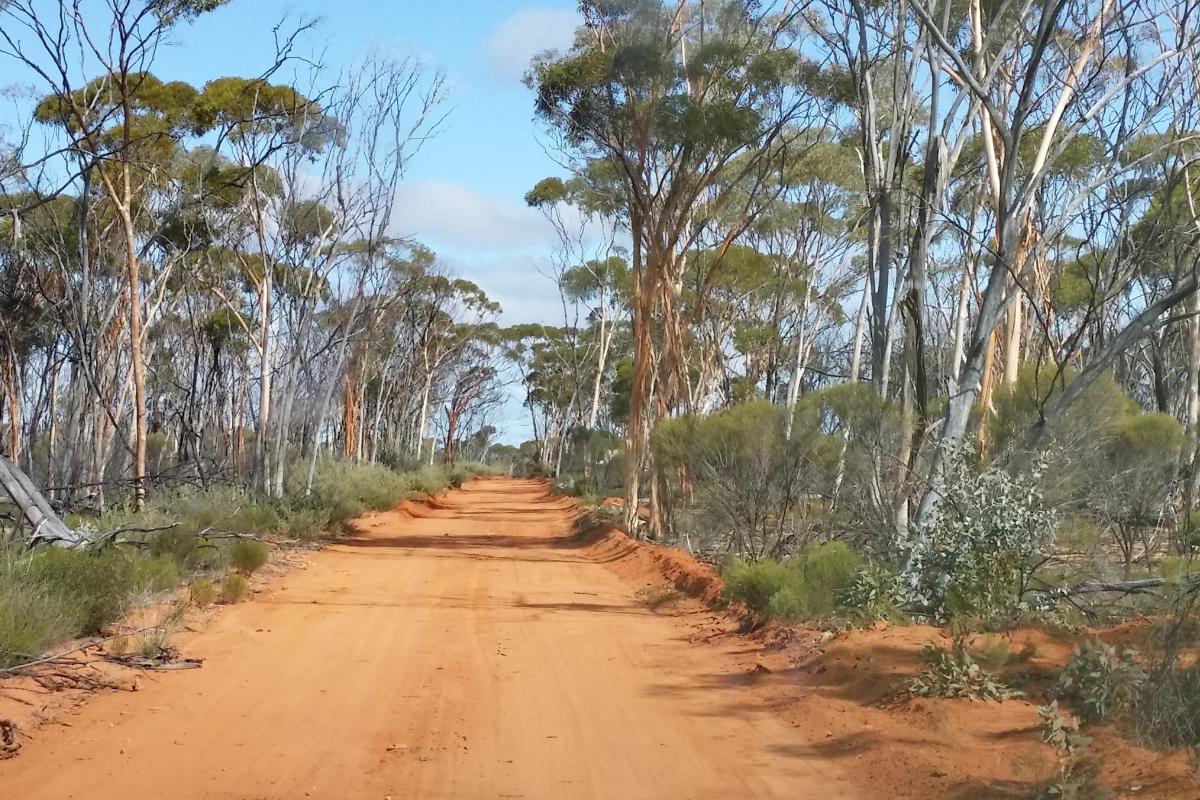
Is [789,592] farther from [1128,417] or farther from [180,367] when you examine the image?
[180,367]

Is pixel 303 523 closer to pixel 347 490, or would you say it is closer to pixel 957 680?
pixel 347 490

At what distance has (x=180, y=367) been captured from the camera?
46719 millimetres

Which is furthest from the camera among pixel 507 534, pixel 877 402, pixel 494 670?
pixel 507 534

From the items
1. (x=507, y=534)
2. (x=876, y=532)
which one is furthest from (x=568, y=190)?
(x=876, y=532)

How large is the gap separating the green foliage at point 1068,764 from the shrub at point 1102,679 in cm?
28

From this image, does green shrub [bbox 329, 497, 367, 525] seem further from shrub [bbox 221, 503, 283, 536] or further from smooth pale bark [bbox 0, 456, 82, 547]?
smooth pale bark [bbox 0, 456, 82, 547]

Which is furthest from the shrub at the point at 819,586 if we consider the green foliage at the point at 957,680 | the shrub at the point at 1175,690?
the shrub at the point at 1175,690

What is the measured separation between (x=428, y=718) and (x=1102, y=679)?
4.40 metres

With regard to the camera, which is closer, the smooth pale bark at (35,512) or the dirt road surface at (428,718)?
the dirt road surface at (428,718)

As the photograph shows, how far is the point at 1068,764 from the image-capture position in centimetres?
588

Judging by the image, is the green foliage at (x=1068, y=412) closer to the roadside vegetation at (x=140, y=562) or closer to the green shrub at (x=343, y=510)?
the roadside vegetation at (x=140, y=562)

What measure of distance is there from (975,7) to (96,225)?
18.8 meters

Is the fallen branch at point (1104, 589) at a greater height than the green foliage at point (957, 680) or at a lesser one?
greater

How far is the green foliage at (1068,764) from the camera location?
5445 millimetres
